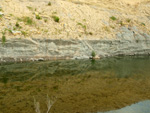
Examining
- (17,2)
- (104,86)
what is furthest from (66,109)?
(17,2)

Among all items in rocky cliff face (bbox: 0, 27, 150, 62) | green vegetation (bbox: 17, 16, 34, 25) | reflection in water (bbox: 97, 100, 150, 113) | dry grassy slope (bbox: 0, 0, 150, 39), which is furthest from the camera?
green vegetation (bbox: 17, 16, 34, 25)

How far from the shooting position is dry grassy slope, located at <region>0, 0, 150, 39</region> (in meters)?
18.8

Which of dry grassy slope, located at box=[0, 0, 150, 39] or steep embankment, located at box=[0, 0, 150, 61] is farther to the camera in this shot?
dry grassy slope, located at box=[0, 0, 150, 39]

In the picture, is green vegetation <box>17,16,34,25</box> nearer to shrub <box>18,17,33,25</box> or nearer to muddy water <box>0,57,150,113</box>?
shrub <box>18,17,33,25</box>

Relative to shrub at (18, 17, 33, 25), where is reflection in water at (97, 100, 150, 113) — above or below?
below

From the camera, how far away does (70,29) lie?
2131 centimetres

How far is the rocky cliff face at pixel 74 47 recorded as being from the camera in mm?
16688

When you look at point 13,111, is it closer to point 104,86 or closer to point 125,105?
point 125,105

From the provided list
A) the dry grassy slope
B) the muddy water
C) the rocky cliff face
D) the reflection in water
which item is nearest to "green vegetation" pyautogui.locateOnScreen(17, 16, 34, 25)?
the dry grassy slope

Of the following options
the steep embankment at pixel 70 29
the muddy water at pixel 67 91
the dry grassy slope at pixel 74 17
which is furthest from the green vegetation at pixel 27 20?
the muddy water at pixel 67 91

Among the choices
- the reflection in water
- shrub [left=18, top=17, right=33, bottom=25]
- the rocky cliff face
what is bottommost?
the reflection in water

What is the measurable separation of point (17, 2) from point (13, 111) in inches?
677

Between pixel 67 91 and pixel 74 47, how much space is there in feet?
37.4

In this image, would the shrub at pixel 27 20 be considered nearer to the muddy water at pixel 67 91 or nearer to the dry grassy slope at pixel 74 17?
the dry grassy slope at pixel 74 17
